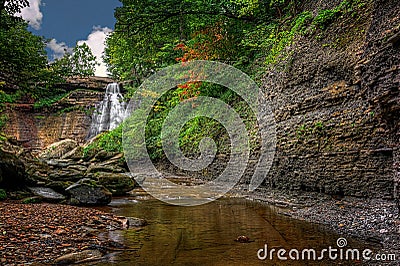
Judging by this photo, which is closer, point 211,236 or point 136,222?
point 211,236

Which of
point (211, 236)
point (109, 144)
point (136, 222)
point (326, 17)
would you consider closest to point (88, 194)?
point (136, 222)

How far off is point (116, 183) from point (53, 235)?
19.8 feet

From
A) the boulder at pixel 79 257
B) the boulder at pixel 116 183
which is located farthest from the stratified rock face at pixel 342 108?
the boulder at pixel 116 183

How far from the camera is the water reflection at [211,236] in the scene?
3.52 m

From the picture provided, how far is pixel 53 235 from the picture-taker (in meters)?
4.19

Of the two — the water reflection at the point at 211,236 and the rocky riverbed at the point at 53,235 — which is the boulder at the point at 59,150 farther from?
the rocky riverbed at the point at 53,235

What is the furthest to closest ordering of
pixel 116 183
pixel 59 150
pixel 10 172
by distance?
pixel 59 150 → pixel 116 183 → pixel 10 172

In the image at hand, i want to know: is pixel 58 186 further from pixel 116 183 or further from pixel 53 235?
pixel 53 235

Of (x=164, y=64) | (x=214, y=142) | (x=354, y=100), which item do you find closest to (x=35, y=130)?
(x=164, y=64)

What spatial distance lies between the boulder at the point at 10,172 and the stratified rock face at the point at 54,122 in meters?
26.5

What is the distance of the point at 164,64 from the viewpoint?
2053cm

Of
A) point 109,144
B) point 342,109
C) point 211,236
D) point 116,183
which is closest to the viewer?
point 211,236

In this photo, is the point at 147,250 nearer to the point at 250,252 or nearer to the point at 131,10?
the point at 250,252

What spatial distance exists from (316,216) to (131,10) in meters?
7.58
